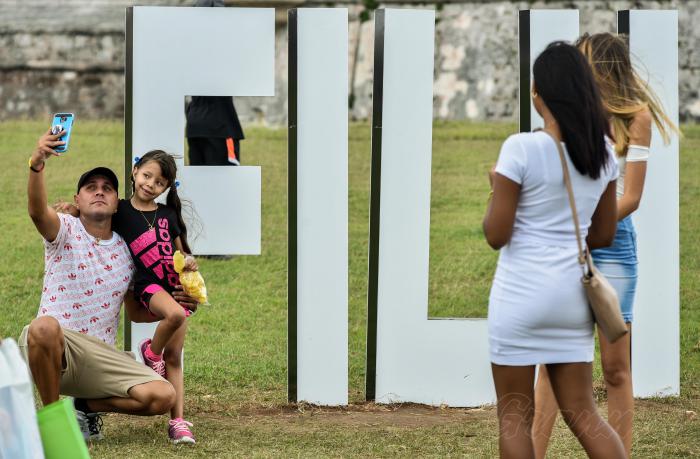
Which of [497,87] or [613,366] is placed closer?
[613,366]

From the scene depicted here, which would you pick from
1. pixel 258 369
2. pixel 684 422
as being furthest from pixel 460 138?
pixel 684 422

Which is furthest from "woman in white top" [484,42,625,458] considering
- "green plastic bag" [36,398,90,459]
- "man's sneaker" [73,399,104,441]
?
"man's sneaker" [73,399,104,441]

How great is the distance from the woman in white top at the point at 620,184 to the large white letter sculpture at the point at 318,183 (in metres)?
1.61

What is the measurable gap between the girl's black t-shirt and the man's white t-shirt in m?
0.07

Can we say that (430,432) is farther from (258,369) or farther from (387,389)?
(258,369)

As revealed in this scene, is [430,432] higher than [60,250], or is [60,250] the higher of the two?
[60,250]

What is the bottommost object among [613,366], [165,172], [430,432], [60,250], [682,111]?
[430,432]

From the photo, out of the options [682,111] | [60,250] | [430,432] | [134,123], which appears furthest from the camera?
[682,111]

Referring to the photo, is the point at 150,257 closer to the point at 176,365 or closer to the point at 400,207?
the point at 176,365

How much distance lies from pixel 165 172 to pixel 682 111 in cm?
1327

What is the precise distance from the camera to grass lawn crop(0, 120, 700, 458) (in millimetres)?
5078

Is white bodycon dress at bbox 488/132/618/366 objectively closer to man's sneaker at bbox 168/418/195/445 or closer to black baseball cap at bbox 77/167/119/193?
man's sneaker at bbox 168/418/195/445

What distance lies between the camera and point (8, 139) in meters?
12.7

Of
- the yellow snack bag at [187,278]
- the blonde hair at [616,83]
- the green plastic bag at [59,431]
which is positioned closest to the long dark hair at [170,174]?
the yellow snack bag at [187,278]
